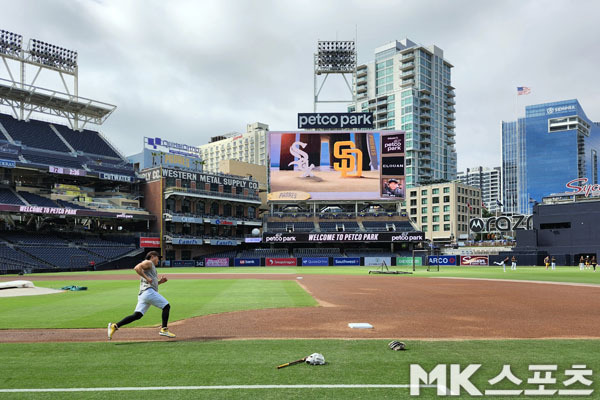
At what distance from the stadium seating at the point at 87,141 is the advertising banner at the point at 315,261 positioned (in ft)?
122

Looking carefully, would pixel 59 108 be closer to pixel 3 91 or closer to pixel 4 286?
pixel 3 91

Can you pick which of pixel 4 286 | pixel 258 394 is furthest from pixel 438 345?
pixel 4 286

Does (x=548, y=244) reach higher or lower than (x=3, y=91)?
lower

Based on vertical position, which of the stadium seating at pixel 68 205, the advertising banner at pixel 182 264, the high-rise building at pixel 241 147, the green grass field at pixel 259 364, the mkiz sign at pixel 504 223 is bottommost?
the advertising banner at pixel 182 264

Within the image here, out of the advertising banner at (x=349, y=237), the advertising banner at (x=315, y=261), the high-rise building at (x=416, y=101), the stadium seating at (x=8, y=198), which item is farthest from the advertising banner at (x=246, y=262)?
the high-rise building at (x=416, y=101)

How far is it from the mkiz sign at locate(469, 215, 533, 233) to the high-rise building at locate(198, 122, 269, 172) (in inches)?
3638

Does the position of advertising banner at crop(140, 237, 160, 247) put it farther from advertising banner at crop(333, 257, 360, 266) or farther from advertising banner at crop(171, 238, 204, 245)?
advertising banner at crop(333, 257, 360, 266)

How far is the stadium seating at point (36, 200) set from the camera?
59.9 metres

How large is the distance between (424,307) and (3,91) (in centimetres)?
7170

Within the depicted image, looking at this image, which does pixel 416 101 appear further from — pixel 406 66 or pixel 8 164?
pixel 8 164

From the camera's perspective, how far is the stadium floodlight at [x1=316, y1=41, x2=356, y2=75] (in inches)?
3595

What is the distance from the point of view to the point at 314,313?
1516 centimetres

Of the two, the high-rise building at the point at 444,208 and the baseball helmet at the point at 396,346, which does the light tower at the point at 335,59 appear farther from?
the baseball helmet at the point at 396,346

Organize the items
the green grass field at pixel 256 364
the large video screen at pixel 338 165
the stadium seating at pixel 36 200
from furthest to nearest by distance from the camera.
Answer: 1. the large video screen at pixel 338 165
2. the stadium seating at pixel 36 200
3. the green grass field at pixel 256 364
